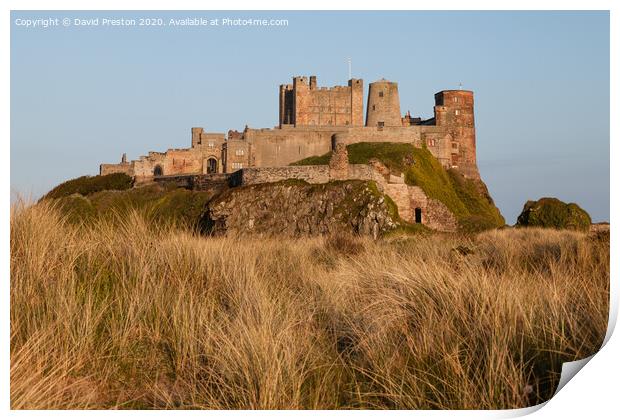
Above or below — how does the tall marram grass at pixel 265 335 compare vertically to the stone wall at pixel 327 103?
below

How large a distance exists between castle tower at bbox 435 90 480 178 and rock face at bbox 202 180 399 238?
22298mm

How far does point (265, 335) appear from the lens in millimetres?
4547

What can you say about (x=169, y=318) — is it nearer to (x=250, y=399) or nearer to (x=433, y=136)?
(x=250, y=399)

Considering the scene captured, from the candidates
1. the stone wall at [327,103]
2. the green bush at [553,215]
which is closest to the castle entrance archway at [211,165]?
the stone wall at [327,103]

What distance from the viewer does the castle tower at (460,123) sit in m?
47.9

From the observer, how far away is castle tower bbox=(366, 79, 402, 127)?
52.7 metres

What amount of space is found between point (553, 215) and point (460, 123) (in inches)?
1068

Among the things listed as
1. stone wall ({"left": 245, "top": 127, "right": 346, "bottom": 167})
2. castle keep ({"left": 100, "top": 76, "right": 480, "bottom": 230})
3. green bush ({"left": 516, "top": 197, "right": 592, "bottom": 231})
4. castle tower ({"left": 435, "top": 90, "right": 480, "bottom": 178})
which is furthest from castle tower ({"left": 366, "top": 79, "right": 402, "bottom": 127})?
green bush ({"left": 516, "top": 197, "right": 592, "bottom": 231})

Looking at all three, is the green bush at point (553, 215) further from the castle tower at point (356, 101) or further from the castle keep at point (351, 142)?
the castle tower at point (356, 101)

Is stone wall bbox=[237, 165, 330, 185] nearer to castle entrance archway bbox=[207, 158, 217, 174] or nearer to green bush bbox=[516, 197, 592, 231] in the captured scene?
green bush bbox=[516, 197, 592, 231]

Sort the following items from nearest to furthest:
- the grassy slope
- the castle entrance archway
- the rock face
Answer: the rock face, the grassy slope, the castle entrance archway

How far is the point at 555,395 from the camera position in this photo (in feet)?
13.8
